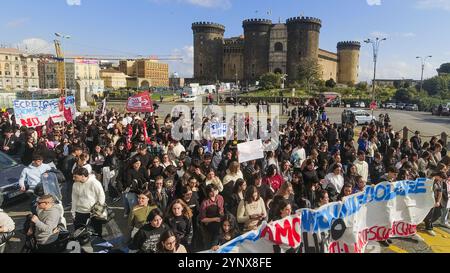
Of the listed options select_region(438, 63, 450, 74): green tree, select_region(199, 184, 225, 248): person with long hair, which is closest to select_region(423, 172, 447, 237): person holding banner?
select_region(199, 184, 225, 248): person with long hair

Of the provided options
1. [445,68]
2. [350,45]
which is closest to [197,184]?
[350,45]

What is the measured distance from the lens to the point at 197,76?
306ft

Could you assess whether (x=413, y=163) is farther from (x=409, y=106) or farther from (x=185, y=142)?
(x=409, y=106)

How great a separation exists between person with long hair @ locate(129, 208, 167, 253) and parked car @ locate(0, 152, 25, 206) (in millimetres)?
4162

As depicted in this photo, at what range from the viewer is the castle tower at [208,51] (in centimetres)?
9038

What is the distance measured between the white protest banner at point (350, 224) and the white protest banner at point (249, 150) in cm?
298

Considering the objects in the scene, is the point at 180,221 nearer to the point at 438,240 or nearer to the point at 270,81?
the point at 438,240

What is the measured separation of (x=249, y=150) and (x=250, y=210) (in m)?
2.94

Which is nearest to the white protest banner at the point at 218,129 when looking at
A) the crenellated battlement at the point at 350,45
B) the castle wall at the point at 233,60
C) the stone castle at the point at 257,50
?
Answer: the stone castle at the point at 257,50

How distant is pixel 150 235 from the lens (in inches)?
179

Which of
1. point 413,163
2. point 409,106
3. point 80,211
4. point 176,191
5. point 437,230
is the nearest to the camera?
point 80,211

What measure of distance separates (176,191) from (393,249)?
3834mm

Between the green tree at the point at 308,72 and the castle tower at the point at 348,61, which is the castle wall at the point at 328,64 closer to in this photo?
the castle tower at the point at 348,61
